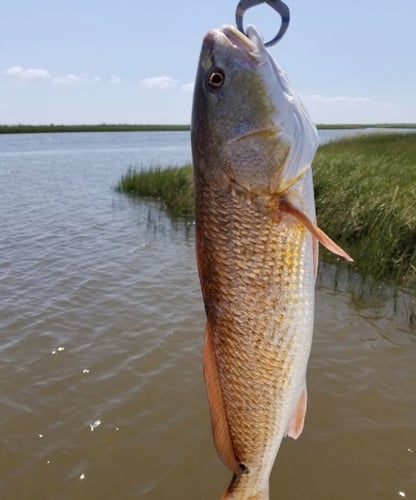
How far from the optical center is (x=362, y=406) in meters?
4.98

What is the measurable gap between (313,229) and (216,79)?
71cm

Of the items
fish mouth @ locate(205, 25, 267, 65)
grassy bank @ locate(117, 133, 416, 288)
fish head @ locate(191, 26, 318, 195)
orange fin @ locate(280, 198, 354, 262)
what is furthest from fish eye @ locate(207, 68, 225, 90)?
grassy bank @ locate(117, 133, 416, 288)

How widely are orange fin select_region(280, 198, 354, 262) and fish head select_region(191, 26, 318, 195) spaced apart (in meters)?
0.07

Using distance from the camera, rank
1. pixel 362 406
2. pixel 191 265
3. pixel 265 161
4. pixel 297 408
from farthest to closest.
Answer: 1. pixel 191 265
2. pixel 362 406
3. pixel 297 408
4. pixel 265 161

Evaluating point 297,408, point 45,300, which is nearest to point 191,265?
point 45,300

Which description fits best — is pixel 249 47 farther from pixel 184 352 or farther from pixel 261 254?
pixel 184 352

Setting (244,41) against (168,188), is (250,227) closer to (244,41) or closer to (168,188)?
(244,41)

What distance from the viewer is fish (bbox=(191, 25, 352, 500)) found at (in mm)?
1861

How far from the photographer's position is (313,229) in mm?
1789

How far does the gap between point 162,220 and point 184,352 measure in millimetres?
8364

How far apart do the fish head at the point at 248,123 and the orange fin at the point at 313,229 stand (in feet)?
0.23

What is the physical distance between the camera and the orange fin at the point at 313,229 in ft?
A: 5.82

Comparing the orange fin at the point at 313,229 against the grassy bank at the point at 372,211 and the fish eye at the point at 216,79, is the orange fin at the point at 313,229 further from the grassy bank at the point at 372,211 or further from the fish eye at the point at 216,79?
the grassy bank at the point at 372,211

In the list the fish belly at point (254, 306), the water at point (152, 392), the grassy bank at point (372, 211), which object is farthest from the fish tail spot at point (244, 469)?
the grassy bank at point (372, 211)
